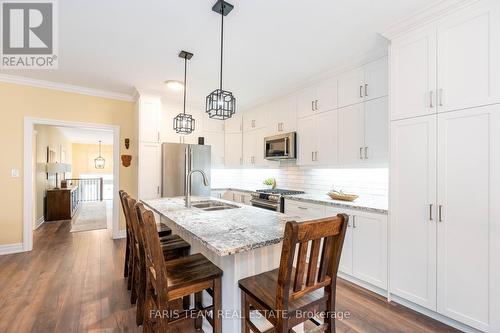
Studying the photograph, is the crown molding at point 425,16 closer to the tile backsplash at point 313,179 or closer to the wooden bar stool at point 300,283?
the tile backsplash at point 313,179

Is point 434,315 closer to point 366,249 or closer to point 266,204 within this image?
point 366,249

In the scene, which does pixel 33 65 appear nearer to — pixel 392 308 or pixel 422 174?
pixel 422 174

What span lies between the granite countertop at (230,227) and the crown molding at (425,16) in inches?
79.7

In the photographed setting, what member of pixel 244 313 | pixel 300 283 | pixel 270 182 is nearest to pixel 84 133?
pixel 270 182

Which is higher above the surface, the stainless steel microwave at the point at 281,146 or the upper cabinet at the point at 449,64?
the upper cabinet at the point at 449,64

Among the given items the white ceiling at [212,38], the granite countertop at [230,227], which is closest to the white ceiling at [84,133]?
the white ceiling at [212,38]

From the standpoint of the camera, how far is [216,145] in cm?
521

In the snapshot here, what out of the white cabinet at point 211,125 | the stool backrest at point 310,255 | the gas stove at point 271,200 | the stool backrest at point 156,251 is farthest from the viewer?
the white cabinet at point 211,125

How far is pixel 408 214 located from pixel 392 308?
2.93 feet

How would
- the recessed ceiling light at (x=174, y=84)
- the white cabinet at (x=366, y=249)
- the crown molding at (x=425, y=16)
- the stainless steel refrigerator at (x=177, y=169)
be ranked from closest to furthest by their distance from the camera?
the crown molding at (x=425, y=16), the white cabinet at (x=366, y=249), the recessed ceiling light at (x=174, y=84), the stainless steel refrigerator at (x=177, y=169)

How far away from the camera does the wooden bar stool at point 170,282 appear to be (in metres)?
1.29

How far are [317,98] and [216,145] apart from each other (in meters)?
2.48

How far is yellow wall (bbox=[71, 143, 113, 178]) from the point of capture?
36.6ft

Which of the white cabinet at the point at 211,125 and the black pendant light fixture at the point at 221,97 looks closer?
the black pendant light fixture at the point at 221,97
